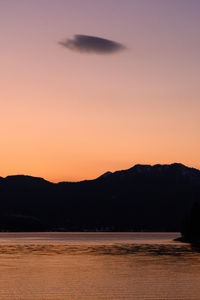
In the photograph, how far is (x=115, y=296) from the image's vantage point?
80.9 meters

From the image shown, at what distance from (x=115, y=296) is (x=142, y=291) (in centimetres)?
638

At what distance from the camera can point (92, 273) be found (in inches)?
4542

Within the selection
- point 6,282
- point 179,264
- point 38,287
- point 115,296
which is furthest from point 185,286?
point 179,264

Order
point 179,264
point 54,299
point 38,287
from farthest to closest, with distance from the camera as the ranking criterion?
point 179,264
point 38,287
point 54,299

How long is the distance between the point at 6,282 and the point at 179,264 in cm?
5270

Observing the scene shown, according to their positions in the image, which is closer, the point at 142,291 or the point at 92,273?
the point at 142,291

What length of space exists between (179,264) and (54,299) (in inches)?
2523

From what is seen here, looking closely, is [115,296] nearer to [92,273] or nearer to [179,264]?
[92,273]

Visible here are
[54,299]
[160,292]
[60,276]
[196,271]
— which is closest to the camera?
[54,299]

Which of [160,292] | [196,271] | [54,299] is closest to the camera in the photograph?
[54,299]

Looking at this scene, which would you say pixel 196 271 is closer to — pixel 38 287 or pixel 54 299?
pixel 38 287

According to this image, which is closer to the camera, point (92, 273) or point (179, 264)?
point (92, 273)

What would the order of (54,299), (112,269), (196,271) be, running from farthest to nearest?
(112,269) < (196,271) < (54,299)

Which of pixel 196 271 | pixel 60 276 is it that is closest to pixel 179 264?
pixel 196 271
